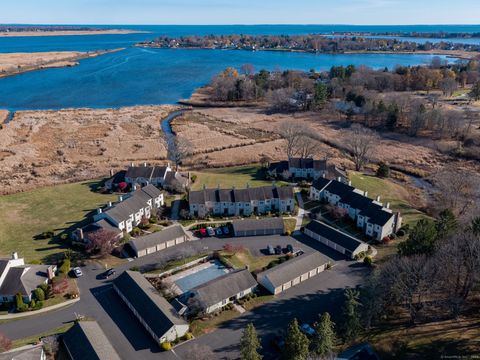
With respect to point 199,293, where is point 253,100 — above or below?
above

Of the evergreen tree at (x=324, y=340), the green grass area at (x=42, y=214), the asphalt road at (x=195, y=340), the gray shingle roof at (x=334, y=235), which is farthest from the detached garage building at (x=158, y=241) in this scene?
the evergreen tree at (x=324, y=340)

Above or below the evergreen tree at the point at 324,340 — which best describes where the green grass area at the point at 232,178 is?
above

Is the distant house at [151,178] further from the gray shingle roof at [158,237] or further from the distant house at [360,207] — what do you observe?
the distant house at [360,207]

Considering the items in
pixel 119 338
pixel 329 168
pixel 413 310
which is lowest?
pixel 119 338

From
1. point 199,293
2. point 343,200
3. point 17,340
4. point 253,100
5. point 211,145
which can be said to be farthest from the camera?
point 253,100

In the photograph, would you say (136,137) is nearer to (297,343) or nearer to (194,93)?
Result: (194,93)

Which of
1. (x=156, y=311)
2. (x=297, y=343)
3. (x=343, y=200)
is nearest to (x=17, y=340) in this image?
(x=156, y=311)

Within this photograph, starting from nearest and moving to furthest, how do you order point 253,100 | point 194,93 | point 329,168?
point 329,168 → point 253,100 → point 194,93
